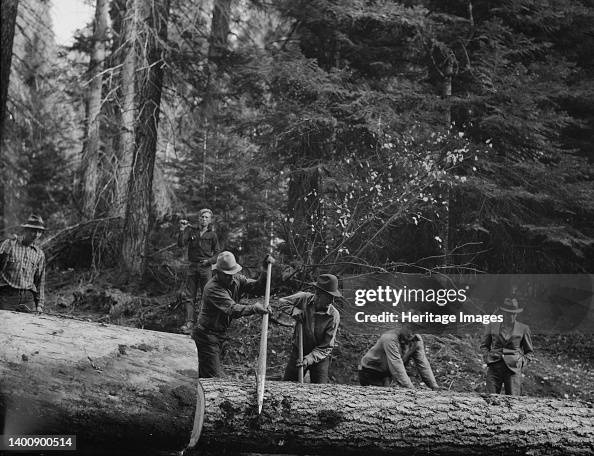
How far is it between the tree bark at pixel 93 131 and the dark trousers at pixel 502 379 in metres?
9.18

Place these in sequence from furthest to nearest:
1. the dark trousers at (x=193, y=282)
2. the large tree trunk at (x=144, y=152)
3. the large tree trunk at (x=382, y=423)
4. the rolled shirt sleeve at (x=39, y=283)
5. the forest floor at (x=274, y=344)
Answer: the large tree trunk at (x=144, y=152), the dark trousers at (x=193, y=282), the forest floor at (x=274, y=344), the rolled shirt sleeve at (x=39, y=283), the large tree trunk at (x=382, y=423)

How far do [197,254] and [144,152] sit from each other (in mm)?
2907

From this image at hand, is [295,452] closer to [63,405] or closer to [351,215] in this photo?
[63,405]

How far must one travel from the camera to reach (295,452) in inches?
209

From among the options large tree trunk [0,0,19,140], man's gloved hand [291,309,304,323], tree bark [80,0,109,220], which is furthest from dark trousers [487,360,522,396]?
tree bark [80,0,109,220]

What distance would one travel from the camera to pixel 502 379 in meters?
8.33

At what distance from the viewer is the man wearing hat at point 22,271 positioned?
7.44 metres

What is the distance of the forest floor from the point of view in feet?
30.9

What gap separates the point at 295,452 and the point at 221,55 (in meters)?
8.70

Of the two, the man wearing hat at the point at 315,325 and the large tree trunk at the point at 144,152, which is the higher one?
the large tree trunk at the point at 144,152

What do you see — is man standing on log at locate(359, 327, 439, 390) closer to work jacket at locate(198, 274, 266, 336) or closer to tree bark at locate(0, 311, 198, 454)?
work jacket at locate(198, 274, 266, 336)

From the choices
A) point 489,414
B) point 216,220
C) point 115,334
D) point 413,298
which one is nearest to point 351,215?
point 413,298

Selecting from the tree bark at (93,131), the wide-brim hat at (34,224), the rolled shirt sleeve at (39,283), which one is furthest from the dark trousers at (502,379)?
the tree bark at (93,131)

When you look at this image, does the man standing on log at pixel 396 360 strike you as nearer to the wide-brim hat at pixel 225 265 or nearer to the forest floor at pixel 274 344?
the forest floor at pixel 274 344
